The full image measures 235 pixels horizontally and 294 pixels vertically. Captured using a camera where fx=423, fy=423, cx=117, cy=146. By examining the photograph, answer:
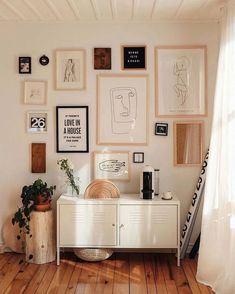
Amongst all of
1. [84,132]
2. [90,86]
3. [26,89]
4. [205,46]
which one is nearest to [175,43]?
[205,46]

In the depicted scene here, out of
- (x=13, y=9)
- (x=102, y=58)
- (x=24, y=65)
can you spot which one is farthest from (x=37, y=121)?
(x=13, y=9)

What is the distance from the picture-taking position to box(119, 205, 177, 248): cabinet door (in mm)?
3863

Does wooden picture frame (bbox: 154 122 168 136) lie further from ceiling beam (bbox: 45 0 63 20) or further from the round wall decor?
ceiling beam (bbox: 45 0 63 20)

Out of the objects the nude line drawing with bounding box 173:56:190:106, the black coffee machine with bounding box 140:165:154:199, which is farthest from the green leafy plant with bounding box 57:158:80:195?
the nude line drawing with bounding box 173:56:190:106

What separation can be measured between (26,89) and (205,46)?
181 cm

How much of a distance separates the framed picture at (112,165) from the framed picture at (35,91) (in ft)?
2.56

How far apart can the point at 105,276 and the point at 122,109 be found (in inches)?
62.7

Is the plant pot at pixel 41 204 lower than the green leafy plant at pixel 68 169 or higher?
lower

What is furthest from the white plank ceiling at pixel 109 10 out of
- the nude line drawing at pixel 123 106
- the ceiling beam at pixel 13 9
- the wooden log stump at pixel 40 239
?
the wooden log stump at pixel 40 239

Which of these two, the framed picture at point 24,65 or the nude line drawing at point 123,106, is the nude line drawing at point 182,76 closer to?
the nude line drawing at point 123,106

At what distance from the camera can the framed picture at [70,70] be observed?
4168 mm

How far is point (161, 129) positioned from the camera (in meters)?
4.17

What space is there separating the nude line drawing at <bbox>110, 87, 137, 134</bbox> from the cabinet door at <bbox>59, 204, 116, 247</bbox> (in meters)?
0.88

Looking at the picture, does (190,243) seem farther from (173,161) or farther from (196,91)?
(196,91)
